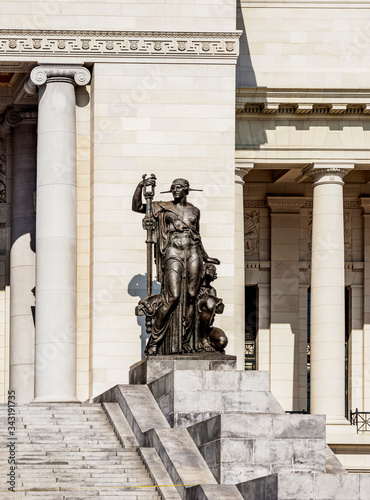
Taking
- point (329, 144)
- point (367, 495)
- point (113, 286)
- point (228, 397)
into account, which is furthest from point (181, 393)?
point (329, 144)

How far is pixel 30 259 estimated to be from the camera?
1815 inches

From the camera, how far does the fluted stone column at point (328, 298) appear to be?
1828 inches

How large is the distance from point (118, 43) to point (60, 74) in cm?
183

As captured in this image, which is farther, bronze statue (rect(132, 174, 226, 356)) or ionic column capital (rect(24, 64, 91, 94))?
ionic column capital (rect(24, 64, 91, 94))

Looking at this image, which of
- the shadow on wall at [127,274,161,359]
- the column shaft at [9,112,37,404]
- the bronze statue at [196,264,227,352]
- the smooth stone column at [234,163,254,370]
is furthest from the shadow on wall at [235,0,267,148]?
the bronze statue at [196,264,227,352]

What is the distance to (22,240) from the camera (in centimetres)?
4638

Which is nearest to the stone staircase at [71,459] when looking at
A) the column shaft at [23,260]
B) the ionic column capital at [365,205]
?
the column shaft at [23,260]

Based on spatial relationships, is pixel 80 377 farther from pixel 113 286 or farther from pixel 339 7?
pixel 339 7

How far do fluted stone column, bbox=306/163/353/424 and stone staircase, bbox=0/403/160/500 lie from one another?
13.6 m

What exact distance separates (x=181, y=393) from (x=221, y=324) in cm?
1036

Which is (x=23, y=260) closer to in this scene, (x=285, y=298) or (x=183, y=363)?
(x=285, y=298)

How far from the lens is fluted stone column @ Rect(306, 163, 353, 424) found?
46.4 meters

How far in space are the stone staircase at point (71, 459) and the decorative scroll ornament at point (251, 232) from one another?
18.4 metres

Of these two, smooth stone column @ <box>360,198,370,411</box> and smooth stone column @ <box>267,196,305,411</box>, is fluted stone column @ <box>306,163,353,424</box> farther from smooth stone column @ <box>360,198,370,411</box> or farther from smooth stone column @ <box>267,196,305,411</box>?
smooth stone column @ <box>360,198,370,411</box>
